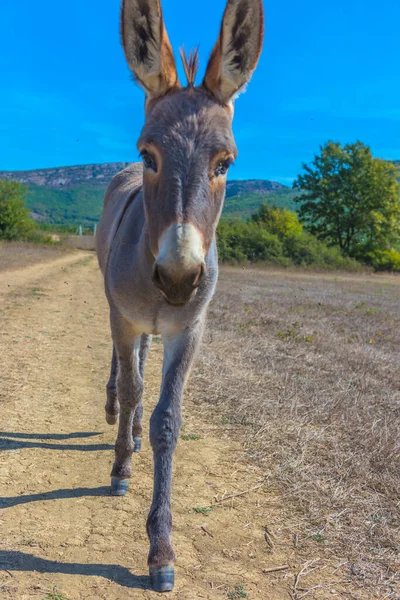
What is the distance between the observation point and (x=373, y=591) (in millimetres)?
2502

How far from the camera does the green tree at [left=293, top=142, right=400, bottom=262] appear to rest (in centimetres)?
4888

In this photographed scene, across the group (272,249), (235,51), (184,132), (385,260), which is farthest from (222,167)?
(385,260)

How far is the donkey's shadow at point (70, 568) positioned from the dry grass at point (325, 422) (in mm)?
999

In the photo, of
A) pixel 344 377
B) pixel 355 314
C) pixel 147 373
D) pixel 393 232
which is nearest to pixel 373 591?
pixel 344 377

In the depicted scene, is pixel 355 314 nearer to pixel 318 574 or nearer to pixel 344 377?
pixel 344 377

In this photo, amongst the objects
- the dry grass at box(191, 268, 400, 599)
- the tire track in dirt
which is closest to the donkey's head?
the tire track in dirt

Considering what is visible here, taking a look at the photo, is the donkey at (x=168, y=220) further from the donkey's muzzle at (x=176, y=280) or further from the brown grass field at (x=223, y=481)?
the brown grass field at (x=223, y=481)

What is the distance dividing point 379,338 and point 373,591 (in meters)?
7.21

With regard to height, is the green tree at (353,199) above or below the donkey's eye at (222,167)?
above

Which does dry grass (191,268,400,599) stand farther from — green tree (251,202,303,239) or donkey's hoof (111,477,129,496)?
green tree (251,202,303,239)

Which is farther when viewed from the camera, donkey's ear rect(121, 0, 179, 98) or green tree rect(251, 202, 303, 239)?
green tree rect(251, 202, 303, 239)

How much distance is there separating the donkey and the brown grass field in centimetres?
30

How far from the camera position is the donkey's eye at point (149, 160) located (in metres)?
2.63

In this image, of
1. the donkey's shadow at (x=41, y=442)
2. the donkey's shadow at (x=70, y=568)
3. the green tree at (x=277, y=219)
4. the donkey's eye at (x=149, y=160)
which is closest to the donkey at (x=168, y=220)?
the donkey's eye at (x=149, y=160)
